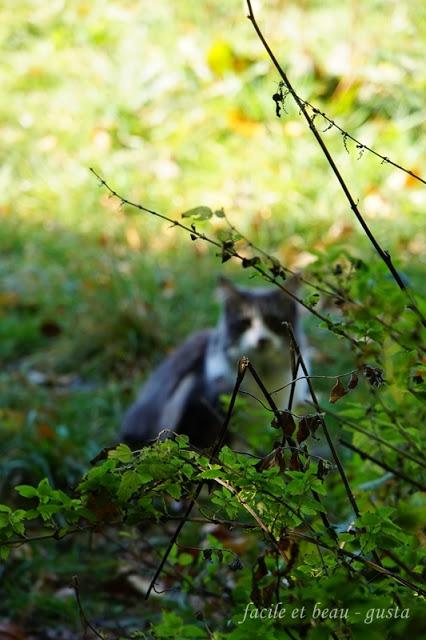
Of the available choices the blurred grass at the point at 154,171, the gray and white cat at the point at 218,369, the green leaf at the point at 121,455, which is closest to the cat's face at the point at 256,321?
the gray and white cat at the point at 218,369

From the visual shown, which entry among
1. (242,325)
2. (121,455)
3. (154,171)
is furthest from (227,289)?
(121,455)

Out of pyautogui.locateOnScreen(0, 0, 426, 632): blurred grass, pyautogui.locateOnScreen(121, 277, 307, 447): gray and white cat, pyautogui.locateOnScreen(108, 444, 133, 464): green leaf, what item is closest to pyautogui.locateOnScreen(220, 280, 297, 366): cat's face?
pyautogui.locateOnScreen(121, 277, 307, 447): gray and white cat

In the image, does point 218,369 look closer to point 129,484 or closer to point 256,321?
point 256,321

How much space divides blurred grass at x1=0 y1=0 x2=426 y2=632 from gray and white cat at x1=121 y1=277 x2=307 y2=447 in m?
0.23

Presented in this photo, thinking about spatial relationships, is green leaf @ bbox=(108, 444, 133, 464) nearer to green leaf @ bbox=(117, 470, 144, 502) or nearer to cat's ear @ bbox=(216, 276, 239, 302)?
green leaf @ bbox=(117, 470, 144, 502)

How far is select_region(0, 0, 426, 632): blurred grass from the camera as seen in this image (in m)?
5.53

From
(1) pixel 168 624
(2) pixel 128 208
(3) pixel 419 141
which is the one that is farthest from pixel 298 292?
(1) pixel 168 624

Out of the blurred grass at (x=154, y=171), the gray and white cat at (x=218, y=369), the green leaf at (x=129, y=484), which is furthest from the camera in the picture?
the blurred grass at (x=154, y=171)

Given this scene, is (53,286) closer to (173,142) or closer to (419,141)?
(173,142)

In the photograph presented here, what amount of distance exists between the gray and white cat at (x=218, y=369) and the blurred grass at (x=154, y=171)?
0.23 meters

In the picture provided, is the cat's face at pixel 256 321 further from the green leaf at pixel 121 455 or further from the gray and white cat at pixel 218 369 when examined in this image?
the green leaf at pixel 121 455

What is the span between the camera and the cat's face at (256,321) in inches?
189

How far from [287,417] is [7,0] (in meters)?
10.1

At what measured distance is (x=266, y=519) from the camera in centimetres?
152
